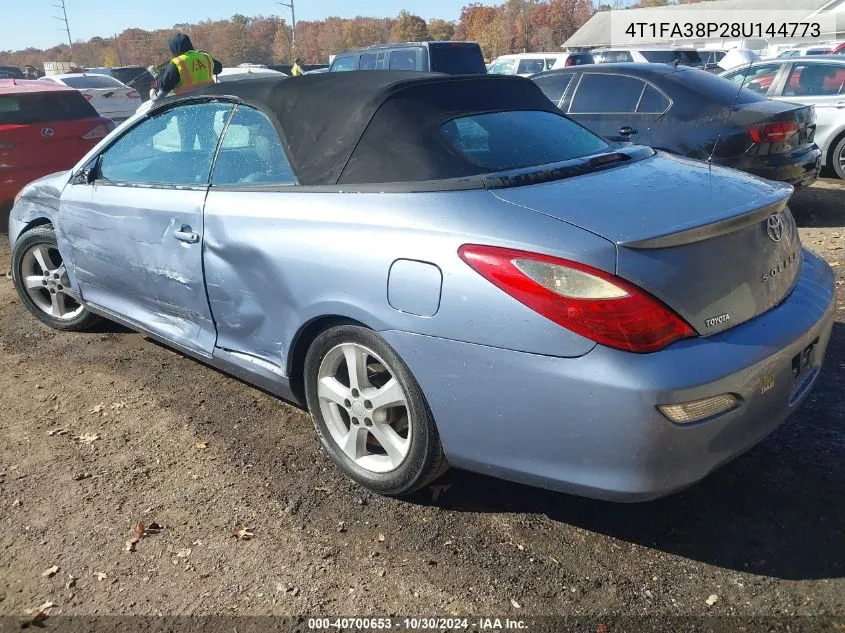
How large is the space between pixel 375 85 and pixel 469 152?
1.84ft

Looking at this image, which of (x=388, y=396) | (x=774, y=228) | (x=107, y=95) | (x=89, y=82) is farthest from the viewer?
(x=89, y=82)

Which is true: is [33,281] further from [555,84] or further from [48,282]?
[555,84]

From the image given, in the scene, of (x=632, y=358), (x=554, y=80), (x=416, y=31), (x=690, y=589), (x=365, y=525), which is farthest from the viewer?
(x=416, y=31)

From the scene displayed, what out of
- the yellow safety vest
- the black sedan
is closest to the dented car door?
the black sedan

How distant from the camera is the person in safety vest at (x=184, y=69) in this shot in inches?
316

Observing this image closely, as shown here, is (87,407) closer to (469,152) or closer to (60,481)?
(60,481)

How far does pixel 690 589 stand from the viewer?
235 cm

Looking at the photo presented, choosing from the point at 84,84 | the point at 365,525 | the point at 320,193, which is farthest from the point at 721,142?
the point at 84,84

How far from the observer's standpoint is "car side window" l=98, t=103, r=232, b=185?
3543 mm

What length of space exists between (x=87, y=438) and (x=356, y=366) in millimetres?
1559

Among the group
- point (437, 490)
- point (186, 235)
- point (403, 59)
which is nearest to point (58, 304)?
point (186, 235)

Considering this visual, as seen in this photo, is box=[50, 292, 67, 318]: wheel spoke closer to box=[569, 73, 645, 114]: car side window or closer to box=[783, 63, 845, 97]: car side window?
box=[569, 73, 645, 114]: car side window

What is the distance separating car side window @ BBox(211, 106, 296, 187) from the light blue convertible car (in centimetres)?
1

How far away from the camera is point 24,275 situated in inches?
193
